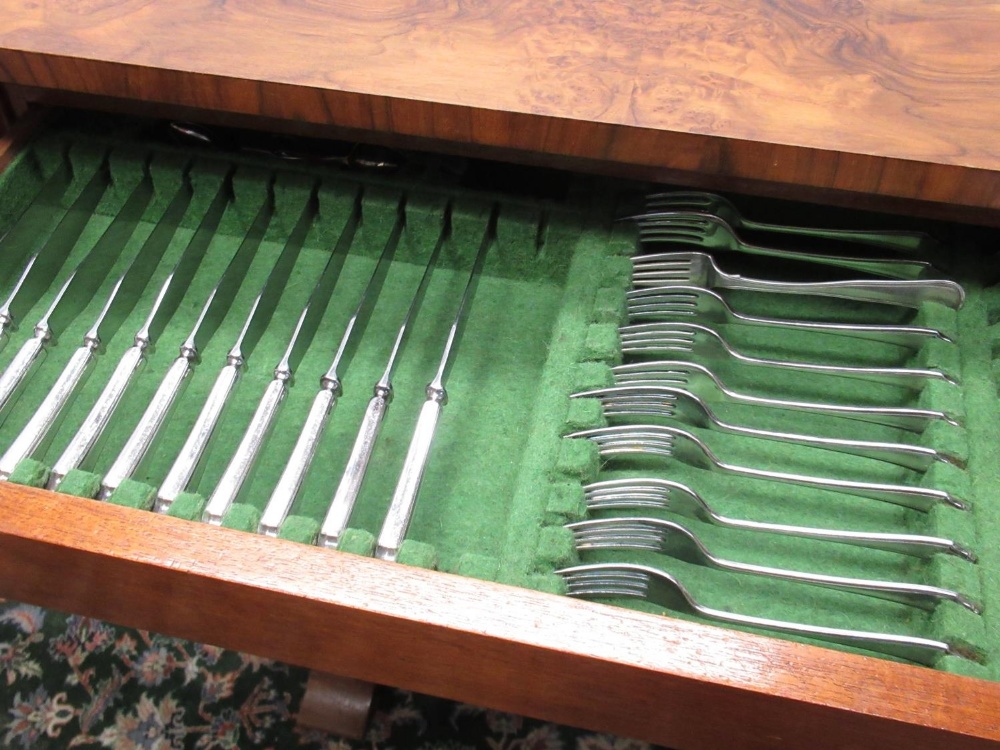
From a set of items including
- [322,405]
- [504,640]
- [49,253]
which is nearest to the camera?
[504,640]

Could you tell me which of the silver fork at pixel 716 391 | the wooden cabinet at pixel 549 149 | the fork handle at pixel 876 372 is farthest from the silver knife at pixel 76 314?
the fork handle at pixel 876 372

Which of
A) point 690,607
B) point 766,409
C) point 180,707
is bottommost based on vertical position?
point 180,707

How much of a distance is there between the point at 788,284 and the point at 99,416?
2.01ft

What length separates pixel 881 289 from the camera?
783 mm

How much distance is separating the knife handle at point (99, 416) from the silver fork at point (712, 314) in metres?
0.45

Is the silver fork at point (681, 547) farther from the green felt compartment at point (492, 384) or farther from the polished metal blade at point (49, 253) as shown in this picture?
the polished metal blade at point (49, 253)

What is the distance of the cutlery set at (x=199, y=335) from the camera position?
702 millimetres

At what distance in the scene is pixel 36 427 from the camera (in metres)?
0.73

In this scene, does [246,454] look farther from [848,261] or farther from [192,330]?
[848,261]

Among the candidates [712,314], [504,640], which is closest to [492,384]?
[712,314]

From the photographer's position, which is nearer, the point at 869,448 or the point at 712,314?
the point at 869,448

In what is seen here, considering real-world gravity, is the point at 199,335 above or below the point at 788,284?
below

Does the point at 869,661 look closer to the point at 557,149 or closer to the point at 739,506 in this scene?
the point at 739,506

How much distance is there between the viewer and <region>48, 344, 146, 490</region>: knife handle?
27.3 inches
